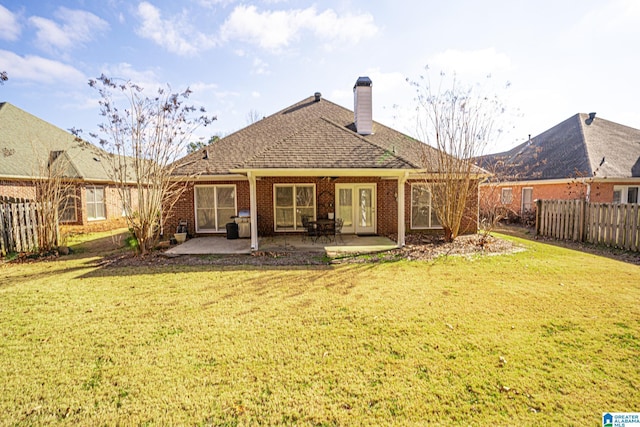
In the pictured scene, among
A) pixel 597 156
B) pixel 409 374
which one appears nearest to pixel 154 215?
pixel 409 374

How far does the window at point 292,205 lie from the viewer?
521 inches

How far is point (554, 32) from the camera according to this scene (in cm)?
906

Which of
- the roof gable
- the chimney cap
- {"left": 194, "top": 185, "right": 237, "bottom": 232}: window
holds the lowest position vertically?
{"left": 194, "top": 185, "right": 237, "bottom": 232}: window

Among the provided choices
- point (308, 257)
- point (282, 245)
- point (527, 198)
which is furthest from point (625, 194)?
point (282, 245)

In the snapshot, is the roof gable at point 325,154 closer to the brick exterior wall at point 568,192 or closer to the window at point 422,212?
the window at point 422,212

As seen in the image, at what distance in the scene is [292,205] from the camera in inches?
523

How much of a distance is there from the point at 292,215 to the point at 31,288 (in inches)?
336

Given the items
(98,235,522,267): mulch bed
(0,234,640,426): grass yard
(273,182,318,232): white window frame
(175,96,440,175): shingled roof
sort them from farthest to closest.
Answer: (273,182,318,232): white window frame → (175,96,440,175): shingled roof → (98,235,522,267): mulch bed → (0,234,640,426): grass yard

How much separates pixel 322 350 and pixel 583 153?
63.2 ft

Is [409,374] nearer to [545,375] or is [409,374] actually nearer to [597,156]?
[545,375]

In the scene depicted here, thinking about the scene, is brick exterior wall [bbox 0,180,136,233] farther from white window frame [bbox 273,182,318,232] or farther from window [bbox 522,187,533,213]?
window [bbox 522,187,533,213]

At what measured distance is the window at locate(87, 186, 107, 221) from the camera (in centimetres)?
1596

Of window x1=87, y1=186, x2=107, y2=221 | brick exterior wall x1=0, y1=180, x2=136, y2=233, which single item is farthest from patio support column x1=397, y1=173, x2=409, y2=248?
window x1=87, y1=186, x2=107, y2=221

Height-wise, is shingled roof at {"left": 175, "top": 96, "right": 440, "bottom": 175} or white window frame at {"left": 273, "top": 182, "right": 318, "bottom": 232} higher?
shingled roof at {"left": 175, "top": 96, "right": 440, "bottom": 175}
